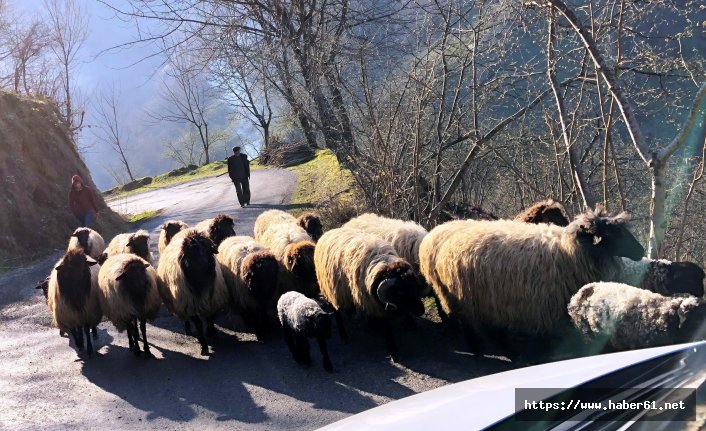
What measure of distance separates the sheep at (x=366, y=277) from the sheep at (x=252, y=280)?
2.27 feet

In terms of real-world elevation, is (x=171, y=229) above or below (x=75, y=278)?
above

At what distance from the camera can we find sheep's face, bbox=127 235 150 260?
998 centimetres

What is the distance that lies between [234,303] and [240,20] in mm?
8246

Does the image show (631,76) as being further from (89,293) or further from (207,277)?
(89,293)

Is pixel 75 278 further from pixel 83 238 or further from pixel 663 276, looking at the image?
pixel 663 276

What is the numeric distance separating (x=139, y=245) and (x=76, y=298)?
2.11 meters

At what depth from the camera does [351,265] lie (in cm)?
714

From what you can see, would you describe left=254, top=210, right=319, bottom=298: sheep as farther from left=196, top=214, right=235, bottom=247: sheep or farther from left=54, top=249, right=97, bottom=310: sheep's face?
left=54, top=249, right=97, bottom=310: sheep's face

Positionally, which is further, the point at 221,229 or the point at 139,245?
the point at 221,229

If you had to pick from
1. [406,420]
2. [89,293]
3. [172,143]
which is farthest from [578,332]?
[172,143]

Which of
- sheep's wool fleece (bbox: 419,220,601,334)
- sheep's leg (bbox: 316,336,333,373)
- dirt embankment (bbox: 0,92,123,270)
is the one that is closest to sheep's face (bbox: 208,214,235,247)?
sheep's leg (bbox: 316,336,333,373)

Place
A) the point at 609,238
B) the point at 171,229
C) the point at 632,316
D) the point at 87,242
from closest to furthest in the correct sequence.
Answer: the point at 632,316, the point at 609,238, the point at 171,229, the point at 87,242

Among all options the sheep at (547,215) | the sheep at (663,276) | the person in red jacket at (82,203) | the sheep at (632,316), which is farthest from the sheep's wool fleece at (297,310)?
the person in red jacket at (82,203)

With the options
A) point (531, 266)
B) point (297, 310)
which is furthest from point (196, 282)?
point (531, 266)
